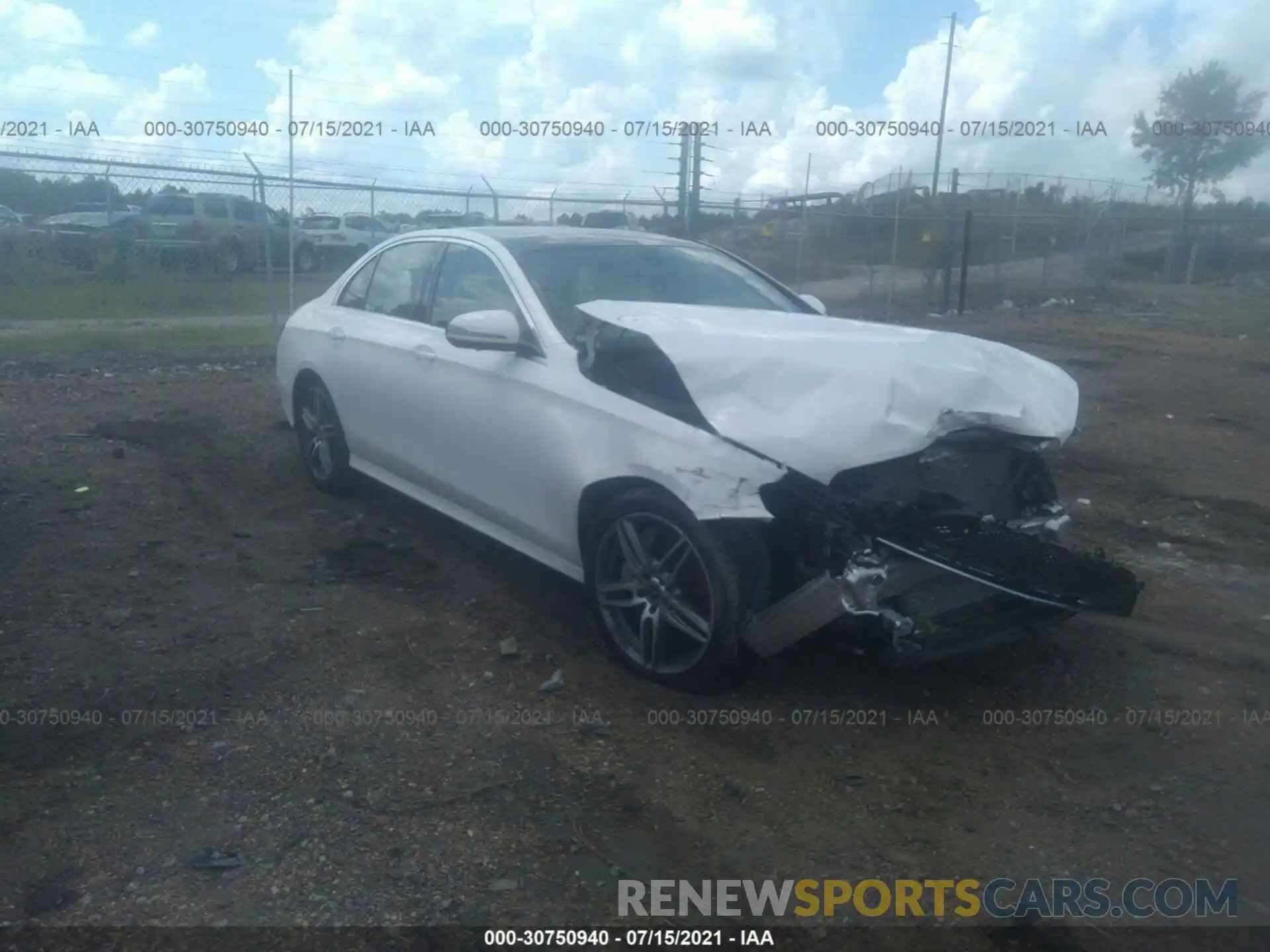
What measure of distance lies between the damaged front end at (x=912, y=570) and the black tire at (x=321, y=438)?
3311 mm

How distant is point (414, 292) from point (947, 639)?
3319mm

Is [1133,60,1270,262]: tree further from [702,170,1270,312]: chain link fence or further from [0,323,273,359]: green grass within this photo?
[0,323,273,359]: green grass

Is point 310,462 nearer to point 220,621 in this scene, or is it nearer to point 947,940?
point 220,621

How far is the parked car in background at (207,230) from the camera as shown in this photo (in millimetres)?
13461

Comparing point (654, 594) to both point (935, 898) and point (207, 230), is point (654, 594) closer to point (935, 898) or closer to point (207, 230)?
point (935, 898)

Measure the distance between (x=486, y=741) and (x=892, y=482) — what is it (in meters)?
1.67

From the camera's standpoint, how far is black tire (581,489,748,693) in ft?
12.5

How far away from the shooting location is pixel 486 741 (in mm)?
3812

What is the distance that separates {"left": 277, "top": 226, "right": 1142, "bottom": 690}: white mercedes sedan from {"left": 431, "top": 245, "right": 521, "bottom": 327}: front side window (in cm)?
2

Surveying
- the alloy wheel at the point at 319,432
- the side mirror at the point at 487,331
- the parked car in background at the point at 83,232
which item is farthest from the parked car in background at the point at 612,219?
the side mirror at the point at 487,331

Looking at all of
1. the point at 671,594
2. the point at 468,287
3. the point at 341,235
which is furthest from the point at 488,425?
the point at 341,235

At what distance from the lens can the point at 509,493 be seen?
15.6 feet

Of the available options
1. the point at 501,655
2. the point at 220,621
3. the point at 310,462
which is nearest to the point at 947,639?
the point at 501,655

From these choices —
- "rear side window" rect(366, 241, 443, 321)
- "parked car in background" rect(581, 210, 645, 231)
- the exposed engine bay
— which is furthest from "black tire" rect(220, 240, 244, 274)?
the exposed engine bay
